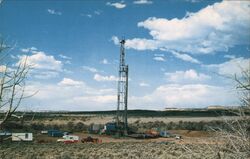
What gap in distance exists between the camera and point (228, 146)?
6.49 m

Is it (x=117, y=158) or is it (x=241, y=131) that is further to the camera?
(x=117, y=158)

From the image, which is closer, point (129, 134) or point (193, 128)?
point (129, 134)

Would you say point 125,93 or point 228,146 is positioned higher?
point 125,93

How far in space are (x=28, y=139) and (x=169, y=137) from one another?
1807 cm

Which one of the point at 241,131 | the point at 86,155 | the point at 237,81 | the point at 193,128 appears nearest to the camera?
the point at 237,81

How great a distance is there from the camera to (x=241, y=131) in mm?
6199

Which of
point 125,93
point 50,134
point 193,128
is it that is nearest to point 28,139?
point 50,134

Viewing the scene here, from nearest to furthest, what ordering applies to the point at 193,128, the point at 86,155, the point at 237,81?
the point at 237,81 → the point at 86,155 → the point at 193,128

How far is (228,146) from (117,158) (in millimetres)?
22192

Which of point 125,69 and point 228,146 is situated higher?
point 125,69

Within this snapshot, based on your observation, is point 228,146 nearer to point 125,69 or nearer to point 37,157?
point 37,157

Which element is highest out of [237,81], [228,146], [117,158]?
[237,81]

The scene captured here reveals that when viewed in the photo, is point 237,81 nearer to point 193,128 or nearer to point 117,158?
point 117,158

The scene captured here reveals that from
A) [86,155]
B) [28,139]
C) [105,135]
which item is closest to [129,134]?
[105,135]
